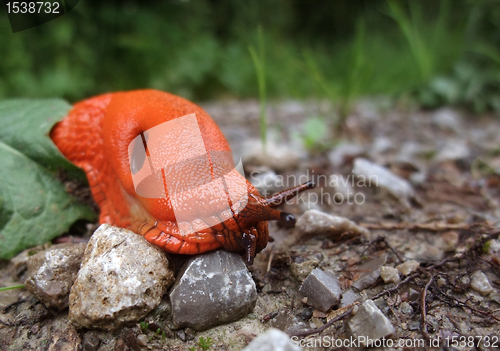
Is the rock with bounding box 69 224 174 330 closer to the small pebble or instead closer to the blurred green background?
the small pebble

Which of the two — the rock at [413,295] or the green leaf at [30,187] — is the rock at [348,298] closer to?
the rock at [413,295]

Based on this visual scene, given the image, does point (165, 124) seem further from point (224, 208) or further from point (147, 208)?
point (224, 208)

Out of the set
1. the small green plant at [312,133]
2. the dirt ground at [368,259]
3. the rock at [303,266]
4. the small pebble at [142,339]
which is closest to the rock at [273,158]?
the dirt ground at [368,259]

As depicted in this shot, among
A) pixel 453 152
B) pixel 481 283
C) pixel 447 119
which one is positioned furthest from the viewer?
pixel 447 119

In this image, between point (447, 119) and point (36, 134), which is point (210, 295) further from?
point (447, 119)

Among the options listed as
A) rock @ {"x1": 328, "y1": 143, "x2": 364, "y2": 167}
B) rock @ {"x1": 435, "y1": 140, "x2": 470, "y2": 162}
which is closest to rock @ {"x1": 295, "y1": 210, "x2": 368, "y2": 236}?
rock @ {"x1": 328, "y1": 143, "x2": 364, "y2": 167}

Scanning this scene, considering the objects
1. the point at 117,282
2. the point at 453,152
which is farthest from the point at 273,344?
the point at 453,152
